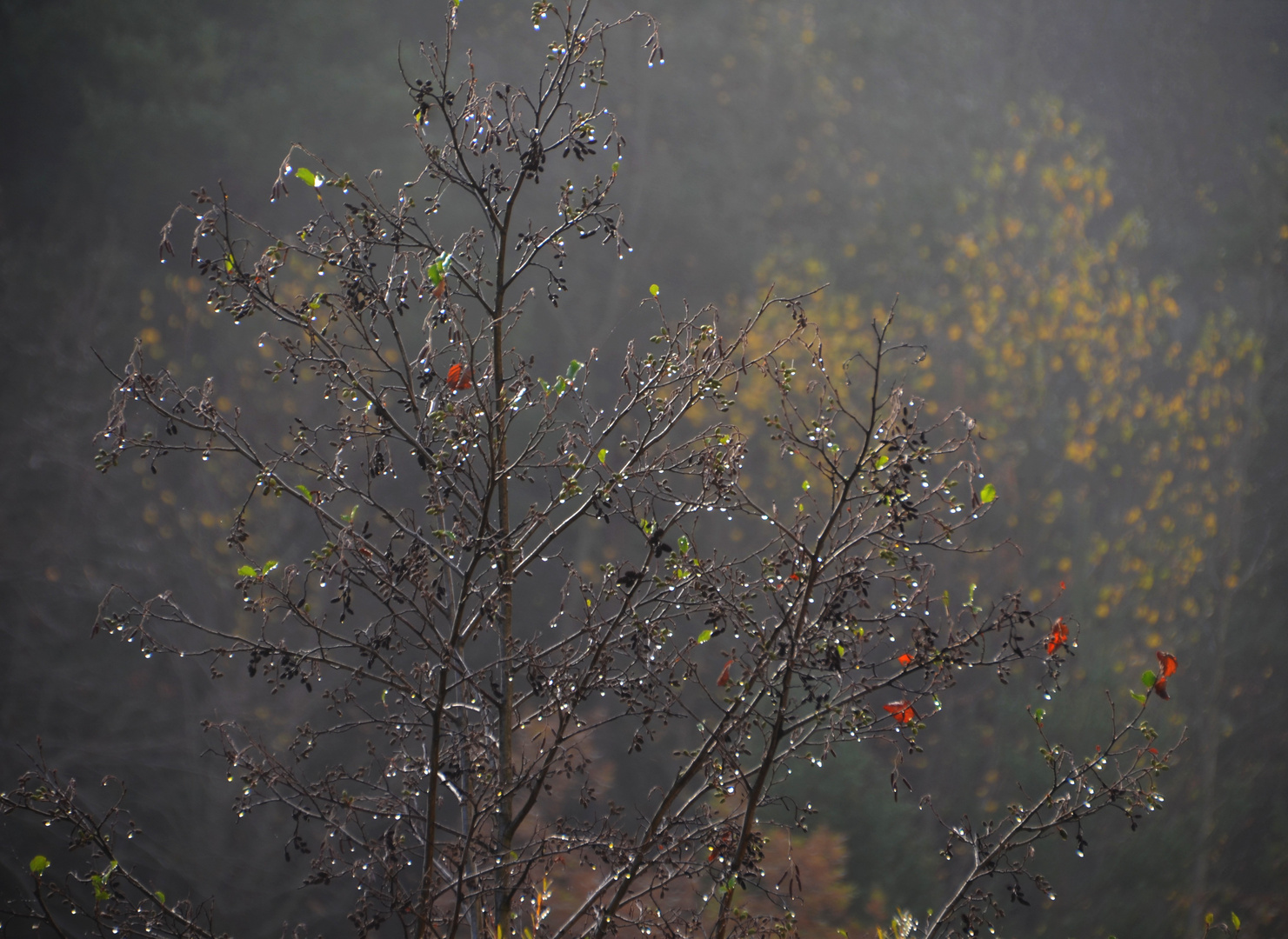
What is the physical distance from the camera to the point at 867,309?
25.2 feet

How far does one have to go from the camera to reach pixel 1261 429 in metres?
8.91

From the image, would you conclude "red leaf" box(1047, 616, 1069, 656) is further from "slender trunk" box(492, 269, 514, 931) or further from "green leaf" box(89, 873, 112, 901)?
"green leaf" box(89, 873, 112, 901)

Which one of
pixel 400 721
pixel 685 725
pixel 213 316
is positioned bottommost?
pixel 400 721

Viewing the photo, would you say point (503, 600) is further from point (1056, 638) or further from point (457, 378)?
point (1056, 638)

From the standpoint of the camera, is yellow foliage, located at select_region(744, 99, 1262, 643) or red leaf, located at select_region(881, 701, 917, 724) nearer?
red leaf, located at select_region(881, 701, 917, 724)

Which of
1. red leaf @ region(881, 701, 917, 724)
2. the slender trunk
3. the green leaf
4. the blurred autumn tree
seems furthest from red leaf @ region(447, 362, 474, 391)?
the blurred autumn tree

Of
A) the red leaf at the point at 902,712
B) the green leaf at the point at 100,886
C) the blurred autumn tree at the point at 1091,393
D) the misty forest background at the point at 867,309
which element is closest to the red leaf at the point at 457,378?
the red leaf at the point at 902,712

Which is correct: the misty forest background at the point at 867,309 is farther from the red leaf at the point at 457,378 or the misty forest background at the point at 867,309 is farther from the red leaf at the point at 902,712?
the red leaf at the point at 457,378

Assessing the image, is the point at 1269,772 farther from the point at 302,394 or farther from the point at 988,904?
the point at 302,394

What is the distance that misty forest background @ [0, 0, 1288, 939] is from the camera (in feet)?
19.4

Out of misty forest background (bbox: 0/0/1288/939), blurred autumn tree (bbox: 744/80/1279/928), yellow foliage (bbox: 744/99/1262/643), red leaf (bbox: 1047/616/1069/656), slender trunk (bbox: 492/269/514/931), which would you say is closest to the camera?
red leaf (bbox: 1047/616/1069/656)

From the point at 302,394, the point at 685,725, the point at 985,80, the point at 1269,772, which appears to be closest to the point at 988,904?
the point at 685,725

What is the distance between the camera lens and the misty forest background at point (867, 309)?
5902 mm

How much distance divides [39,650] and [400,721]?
5.22 m
